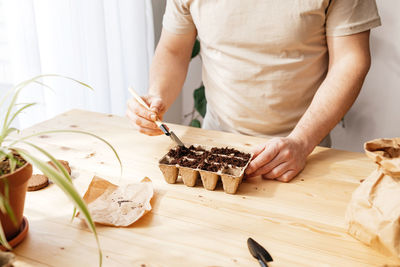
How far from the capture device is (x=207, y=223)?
32.1 inches

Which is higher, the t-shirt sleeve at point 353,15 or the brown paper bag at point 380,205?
the t-shirt sleeve at point 353,15

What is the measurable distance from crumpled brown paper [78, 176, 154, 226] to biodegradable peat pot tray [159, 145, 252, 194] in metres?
0.08

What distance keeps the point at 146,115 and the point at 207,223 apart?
512mm

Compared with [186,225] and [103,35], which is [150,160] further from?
[103,35]

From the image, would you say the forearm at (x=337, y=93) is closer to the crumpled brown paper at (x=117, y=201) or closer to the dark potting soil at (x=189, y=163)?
the dark potting soil at (x=189, y=163)

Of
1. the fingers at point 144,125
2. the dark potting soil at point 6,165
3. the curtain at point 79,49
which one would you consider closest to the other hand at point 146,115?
the fingers at point 144,125

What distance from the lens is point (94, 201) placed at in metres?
0.87

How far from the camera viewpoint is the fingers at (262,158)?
38.5 inches

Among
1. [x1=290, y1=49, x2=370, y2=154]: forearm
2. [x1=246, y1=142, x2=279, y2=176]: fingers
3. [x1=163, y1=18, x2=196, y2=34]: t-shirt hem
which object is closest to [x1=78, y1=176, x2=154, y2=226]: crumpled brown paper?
[x1=246, y1=142, x2=279, y2=176]: fingers

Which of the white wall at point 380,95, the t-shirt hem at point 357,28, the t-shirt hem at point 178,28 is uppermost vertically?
the t-shirt hem at point 357,28

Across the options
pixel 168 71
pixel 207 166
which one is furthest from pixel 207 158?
pixel 168 71

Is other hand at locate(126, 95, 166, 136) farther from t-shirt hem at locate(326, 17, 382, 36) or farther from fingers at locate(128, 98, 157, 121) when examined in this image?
t-shirt hem at locate(326, 17, 382, 36)

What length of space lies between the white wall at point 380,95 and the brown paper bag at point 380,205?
160 centimetres

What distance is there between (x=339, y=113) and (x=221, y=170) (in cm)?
57
